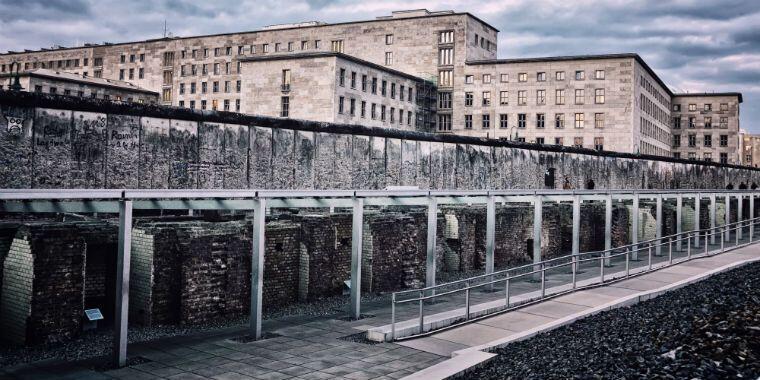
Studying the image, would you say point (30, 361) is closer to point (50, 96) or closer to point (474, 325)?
point (50, 96)

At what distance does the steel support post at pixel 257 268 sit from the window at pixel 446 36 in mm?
56116

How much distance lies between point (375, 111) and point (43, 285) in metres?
48.4

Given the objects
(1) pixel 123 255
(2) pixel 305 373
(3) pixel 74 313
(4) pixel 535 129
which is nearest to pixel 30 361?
(3) pixel 74 313

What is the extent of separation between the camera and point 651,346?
9.70 m

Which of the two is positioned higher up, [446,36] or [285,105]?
[446,36]

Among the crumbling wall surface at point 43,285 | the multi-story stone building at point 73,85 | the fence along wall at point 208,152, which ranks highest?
the multi-story stone building at point 73,85

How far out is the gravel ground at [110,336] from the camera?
9297 mm

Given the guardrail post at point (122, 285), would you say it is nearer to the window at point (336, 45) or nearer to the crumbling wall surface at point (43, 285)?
the crumbling wall surface at point (43, 285)

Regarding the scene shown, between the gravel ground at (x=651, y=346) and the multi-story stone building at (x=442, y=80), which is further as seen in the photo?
the multi-story stone building at (x=442, y=80)

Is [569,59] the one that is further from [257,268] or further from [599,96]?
[257,268]

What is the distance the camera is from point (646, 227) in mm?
27953

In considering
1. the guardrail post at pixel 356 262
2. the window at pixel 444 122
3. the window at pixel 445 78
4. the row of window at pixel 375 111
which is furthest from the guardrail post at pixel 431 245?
the window at pixel 444 122

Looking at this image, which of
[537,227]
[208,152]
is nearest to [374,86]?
[537,227]

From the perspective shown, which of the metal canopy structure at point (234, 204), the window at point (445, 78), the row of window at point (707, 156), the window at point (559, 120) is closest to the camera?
the metal canopy structure at point (234, 204)
